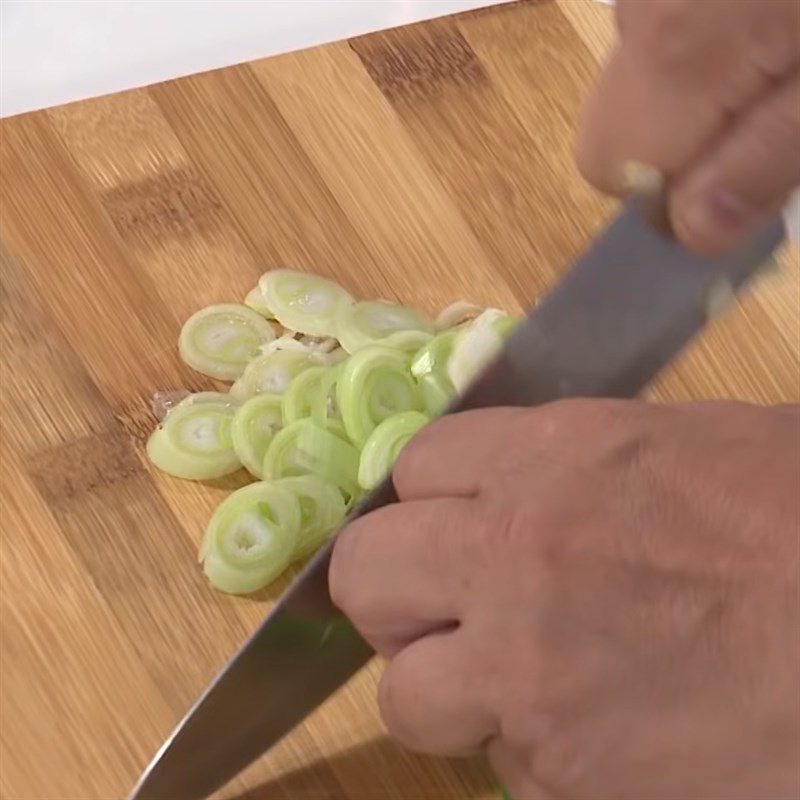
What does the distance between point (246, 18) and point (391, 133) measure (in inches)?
12.5

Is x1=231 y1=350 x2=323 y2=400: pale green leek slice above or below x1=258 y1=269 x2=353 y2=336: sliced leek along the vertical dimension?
below

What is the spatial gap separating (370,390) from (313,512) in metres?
0.11

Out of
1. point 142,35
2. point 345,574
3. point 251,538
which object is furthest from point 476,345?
point 142,35

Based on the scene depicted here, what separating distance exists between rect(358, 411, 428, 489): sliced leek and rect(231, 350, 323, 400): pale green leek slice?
0.12 m

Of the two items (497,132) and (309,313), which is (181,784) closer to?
(309,313)

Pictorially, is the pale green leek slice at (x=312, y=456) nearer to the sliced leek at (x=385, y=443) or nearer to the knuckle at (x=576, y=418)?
the sliced leek at (x=385, y=443)

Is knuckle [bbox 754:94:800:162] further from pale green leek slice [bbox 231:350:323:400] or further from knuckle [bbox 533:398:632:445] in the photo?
pale green leek slice [bbox 231:350:323:400]

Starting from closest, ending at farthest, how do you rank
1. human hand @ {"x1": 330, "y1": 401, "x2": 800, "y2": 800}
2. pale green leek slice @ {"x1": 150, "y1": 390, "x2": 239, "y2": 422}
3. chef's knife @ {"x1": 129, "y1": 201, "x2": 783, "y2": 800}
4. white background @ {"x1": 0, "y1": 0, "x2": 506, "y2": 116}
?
human hand @ {"x1": 330, "y1": 401, "x2": 800, "y2": 800} → chef's knife @ {"x1": 129, "y1": 201, "x2": 783, "y2": 800} → pale green leek slice @ {"x1": 150, "y1": 390, "x2": 239, "y2": 422} → white background @ {"x1": 0, "y1": 0, "x2": 506, "y2": 116}

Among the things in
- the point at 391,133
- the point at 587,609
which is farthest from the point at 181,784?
the point at 391,133

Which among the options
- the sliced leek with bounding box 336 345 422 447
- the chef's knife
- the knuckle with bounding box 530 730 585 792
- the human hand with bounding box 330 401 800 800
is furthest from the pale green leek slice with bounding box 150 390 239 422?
the knuckle with bounding box 530 730 585 792

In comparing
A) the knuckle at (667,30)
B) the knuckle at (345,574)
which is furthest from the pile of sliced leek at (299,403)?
the knuckle at (667,30)

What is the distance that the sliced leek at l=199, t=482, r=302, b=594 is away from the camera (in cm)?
101

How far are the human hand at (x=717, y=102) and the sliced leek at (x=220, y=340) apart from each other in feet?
1.63

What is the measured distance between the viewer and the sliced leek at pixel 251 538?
101cm
